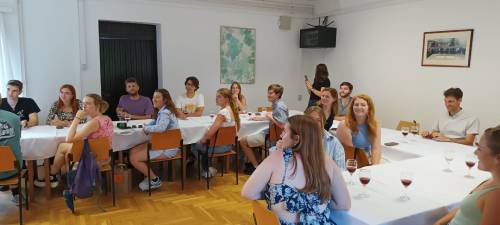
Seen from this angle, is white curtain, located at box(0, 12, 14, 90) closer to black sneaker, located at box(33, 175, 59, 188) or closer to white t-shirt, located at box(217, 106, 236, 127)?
black sneaker, located at box(33, 175, 59, 188)

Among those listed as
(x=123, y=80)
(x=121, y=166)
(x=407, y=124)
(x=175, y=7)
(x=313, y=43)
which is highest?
(x=175, y=7)

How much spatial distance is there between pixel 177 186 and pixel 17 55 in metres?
2.99

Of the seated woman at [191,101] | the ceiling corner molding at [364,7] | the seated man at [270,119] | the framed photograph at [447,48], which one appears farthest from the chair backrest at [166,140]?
the ceiling corner molding at [364,7]

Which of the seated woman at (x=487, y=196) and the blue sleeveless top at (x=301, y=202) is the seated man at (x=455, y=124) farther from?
the blue sleeveless top at (x=301, y=202)

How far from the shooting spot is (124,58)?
6215 millimetres

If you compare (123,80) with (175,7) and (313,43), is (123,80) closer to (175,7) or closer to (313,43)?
(175,7)

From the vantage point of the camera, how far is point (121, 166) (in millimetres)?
4234

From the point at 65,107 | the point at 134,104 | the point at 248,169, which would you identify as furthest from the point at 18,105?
the point at 248,169

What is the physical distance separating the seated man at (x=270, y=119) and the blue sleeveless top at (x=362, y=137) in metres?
1.38

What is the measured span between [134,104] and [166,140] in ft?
4.89

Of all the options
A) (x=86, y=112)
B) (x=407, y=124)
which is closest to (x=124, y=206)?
(x=86, y=112)

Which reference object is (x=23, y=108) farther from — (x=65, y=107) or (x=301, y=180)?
(x=301, y=180)

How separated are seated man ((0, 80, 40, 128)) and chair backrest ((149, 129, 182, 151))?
4.95ft

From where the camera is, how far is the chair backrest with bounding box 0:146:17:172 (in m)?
3.13
